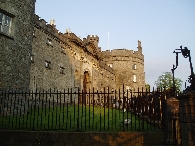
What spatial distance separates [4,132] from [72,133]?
266 cm

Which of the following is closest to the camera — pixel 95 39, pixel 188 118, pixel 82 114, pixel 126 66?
pixel 188 118

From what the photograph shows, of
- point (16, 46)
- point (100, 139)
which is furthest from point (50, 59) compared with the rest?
point (100, 139)

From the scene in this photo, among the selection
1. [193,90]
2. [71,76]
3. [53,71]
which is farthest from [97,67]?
[193,90]

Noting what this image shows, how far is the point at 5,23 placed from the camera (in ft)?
37.0

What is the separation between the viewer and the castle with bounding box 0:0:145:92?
37.5 feet

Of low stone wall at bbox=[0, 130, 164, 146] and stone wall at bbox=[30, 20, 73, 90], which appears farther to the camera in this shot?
stone wall at bbox=[30, 20, 73, 90]

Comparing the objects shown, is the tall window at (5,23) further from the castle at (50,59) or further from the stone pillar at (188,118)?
the stone pillar at (188,118)

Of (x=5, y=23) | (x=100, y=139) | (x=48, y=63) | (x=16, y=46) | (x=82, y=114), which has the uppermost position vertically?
(x=5, y=23)

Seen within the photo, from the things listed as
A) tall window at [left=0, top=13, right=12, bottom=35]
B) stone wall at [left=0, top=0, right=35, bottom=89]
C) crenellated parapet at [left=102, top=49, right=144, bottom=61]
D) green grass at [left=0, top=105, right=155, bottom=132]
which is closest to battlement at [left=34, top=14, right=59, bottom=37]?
stone wall at [left=0, top=0, right=35, bottom=89]

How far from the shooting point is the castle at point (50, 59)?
11.4 metres

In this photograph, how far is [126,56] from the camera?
134ft

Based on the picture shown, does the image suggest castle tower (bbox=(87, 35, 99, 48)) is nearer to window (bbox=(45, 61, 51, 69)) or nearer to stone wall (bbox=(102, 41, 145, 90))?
stone wall (bbox=(102, 41, 145, 90))

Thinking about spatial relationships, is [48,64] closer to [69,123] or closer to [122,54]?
[69,123]

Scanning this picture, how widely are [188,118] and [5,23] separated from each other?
34.8ft
